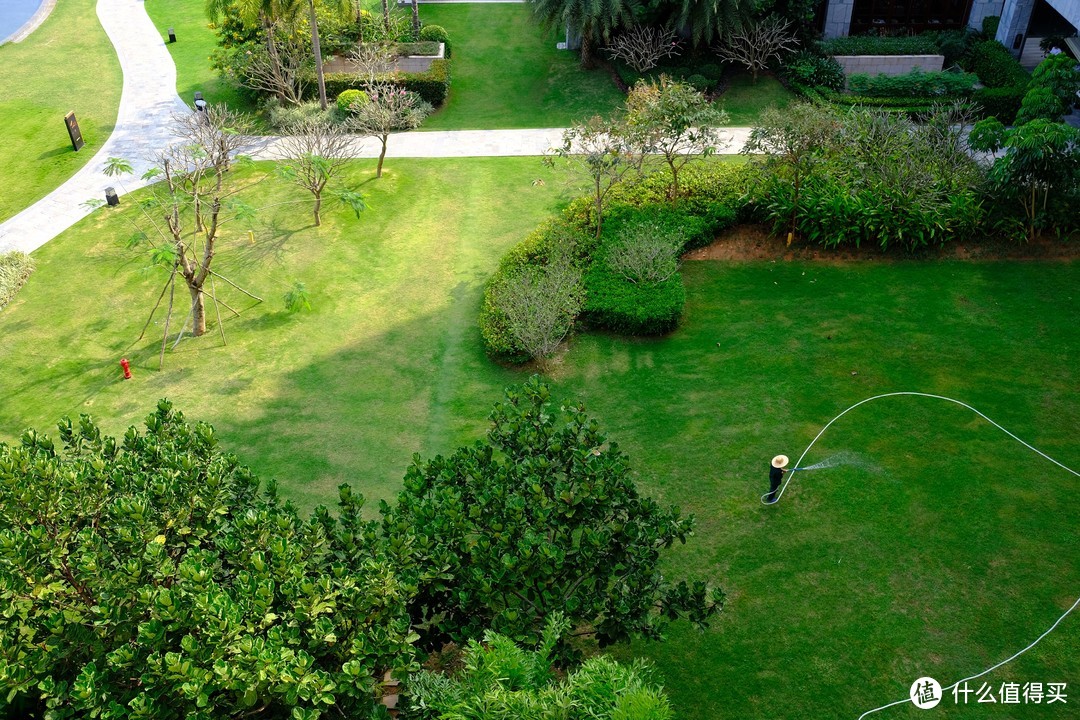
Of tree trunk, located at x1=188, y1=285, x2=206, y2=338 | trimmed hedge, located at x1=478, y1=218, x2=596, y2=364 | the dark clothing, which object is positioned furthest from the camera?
tree trunk, located at x1=188, y1=285, x2=206, y2=338

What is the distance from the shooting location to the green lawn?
11.3 meters

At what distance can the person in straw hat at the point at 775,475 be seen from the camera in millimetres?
12609

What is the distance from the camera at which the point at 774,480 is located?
42.3ft

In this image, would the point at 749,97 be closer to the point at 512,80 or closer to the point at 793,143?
the point at 512,80

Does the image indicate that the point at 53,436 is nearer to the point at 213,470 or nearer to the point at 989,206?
the point at 213,470

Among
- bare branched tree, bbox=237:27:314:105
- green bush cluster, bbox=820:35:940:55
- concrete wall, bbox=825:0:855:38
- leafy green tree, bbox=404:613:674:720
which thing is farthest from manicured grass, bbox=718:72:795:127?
leafy green tree, bbox=404:613:674:720

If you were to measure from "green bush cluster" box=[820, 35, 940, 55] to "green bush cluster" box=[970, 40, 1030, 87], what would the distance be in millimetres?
1199

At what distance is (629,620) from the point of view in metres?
9.27

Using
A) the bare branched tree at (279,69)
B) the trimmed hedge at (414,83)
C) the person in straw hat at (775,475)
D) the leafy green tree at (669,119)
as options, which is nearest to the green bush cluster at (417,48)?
the trimmed hedge at (414,83)

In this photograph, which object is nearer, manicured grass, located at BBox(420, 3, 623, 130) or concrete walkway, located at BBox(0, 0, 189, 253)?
concrete walkway, located at BBox(0, 0, 189, 253)

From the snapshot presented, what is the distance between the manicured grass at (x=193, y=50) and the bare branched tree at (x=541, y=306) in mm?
13535

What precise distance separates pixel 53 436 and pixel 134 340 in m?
2.80

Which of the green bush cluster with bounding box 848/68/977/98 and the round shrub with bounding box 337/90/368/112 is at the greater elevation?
the green bush cluster with bounding box 848/68/977/98

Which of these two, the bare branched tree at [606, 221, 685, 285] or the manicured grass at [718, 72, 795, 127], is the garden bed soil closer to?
the bare branched tree at [606, 221, 685, 285]
